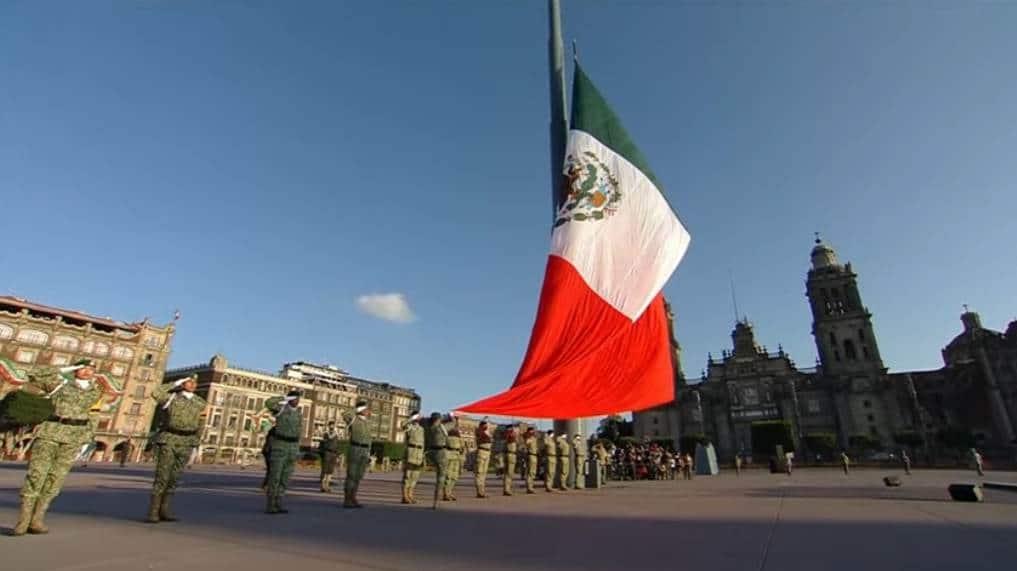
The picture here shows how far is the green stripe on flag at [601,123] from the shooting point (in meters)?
12.1

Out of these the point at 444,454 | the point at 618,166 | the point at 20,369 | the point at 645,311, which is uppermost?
the point at 618,166

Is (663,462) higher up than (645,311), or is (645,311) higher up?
(645,311)

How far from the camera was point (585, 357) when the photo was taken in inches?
366

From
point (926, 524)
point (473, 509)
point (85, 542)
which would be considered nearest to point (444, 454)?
point (473, 509)

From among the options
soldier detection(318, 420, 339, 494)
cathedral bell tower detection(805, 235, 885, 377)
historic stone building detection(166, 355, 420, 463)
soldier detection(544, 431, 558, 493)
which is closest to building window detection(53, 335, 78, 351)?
historic stone building detection(166, 355, 420, 463)

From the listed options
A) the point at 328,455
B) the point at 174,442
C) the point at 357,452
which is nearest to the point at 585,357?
the point at 357,452

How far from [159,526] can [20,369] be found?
2783 mm

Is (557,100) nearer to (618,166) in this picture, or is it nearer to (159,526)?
(618,166)

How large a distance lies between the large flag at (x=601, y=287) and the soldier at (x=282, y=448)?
274cm

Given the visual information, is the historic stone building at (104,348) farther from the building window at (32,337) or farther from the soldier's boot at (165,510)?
the soldier's boot at (165,510)

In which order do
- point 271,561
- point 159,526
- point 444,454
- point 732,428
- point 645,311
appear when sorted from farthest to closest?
point 732,428
point 645,311
point 444,454
point 159,526
point 271,561

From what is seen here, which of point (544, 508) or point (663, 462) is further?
point (663, 462)

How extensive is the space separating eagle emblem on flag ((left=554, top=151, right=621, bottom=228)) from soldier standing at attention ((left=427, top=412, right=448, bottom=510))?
520 cm

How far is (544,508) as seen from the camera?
24.7ft
